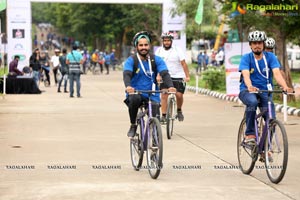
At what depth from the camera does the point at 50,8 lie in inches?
4077

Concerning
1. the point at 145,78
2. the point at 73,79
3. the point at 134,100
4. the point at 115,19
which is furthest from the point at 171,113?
the point at 115,19

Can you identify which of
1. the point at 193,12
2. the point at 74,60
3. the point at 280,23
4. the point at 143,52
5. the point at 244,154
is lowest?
the point at 244,154

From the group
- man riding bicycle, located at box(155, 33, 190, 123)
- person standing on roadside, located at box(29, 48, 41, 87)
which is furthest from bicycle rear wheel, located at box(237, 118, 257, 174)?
person standing on roadside, located at box(29, 48, 41, 87)

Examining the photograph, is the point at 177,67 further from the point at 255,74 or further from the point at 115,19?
the point at 115,19

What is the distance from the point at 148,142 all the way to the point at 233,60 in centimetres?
1451

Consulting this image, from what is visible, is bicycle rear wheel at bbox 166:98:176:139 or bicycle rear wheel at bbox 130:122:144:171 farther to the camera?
bicycle rear wheel at bbox 166:98:176:139

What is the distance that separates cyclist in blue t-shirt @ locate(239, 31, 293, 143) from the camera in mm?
9633

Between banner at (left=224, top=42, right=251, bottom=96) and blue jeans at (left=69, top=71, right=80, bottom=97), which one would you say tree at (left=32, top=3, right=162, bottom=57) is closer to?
blue jeans at (left=69, top=71, right=80, bottom=97)

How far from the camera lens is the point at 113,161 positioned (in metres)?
10.9

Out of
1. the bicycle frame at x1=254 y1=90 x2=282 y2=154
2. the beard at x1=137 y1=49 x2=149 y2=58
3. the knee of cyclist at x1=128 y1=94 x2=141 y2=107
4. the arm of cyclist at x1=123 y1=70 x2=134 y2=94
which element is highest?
the beard at x1=137 y1=49 x2=149 y2=58

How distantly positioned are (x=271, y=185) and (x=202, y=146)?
3869 millimetres

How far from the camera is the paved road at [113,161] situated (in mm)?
8500

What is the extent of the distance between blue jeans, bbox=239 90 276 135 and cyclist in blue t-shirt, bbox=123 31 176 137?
97 cm

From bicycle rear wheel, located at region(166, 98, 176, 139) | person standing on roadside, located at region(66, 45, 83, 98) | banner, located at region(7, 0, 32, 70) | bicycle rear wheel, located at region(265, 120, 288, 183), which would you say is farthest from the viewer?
banner, located at region(7, 0, 32, 70)
